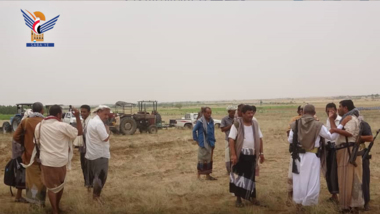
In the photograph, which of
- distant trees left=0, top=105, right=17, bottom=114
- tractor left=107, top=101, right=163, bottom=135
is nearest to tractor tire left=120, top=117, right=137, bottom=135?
tractor left=107, top=101, right=163, bottom=135

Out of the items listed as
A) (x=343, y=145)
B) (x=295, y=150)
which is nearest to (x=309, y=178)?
(x=295, y=150)

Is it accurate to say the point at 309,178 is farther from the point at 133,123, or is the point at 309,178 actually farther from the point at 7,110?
the point at 7,110

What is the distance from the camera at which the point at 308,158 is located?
4875 millimetres

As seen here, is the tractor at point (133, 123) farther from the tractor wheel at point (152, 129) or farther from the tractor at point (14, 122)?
the tractor at point (14, 122)

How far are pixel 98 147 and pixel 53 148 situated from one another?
685mm

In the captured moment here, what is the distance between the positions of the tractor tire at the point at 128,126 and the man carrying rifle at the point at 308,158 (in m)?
14.7

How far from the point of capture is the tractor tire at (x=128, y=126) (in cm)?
1872

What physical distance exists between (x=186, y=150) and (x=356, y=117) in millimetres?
9251

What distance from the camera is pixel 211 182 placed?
7523 millimetres

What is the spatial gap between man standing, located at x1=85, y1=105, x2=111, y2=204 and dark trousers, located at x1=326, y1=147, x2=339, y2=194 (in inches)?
137

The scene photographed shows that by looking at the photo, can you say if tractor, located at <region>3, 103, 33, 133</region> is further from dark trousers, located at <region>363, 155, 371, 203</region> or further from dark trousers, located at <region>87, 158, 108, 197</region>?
dark trousers, located at <region>363, 155, 371, 203</region>

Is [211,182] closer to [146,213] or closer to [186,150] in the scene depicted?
[146,213]

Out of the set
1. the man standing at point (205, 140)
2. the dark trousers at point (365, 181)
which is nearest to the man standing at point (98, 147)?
the man standing at point (205, 140)

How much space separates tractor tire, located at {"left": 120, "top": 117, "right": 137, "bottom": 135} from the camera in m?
18.7
